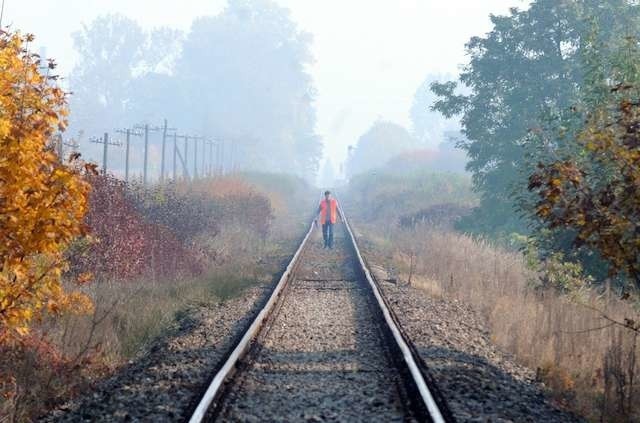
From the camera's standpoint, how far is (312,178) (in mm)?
141750

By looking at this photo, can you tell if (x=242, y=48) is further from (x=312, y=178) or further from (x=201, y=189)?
(x=201, y=189)

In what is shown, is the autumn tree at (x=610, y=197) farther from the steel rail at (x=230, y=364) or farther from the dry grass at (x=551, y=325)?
the steel rail at (x=230, y=364)

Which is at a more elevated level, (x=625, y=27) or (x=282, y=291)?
(x=625, y=27)

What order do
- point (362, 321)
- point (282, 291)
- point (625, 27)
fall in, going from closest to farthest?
point (362, 321) < point (282, 291) < point (625, 27)

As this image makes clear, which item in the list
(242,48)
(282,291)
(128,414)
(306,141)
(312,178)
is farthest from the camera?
(312,178)

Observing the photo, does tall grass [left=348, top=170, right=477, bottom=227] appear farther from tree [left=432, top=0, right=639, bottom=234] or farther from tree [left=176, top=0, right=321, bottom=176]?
tree [left=176, top=0, right=321, bottom=176]

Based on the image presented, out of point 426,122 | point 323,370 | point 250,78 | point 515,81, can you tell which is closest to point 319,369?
point 323,370

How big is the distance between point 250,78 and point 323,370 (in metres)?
89.8

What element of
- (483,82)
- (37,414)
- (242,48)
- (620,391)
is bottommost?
(37,414)

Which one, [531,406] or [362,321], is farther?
[362,321]

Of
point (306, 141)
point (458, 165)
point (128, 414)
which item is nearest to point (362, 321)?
point (128, 414)

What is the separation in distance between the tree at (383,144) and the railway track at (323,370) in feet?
390

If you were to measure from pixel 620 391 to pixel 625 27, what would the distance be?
22.2 meters

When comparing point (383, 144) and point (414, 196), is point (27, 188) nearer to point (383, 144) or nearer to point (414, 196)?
point (414, 196)
